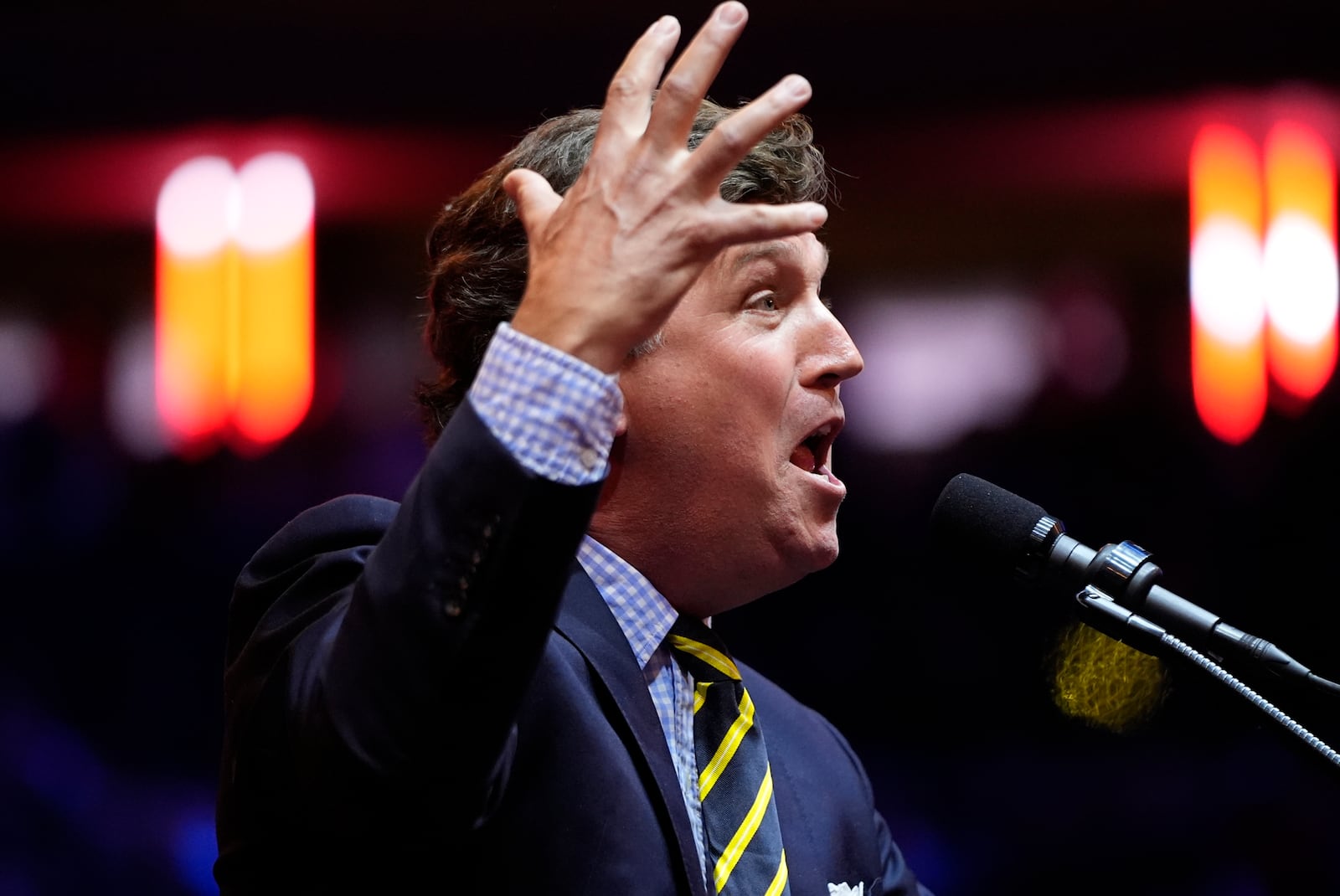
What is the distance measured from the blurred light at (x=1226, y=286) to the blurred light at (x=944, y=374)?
1.31ft

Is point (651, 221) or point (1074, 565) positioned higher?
point (651, 221)

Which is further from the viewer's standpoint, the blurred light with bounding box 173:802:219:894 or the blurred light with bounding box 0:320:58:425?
the blurred light with bounding box 0:320:58:425

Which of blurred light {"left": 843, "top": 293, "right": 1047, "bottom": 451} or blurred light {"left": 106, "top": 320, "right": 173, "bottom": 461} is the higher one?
blurred light {"left": 843, "top": 293, "right": 1047, "bottom": 451}

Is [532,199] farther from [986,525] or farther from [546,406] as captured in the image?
[986,525]

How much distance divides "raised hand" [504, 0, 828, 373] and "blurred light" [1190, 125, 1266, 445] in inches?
97.7

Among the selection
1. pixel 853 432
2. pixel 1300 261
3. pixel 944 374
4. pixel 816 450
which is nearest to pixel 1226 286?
pixel 1300 261

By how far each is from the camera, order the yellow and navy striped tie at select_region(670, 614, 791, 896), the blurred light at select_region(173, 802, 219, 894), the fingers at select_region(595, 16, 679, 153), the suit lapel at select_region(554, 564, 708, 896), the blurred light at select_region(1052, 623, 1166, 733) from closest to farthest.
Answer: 1. the fingers at select_region(595, 16, 679, 153)
2. the suit lapel at select_region(554, 564, 708, 896)
3. the yellow and navy striped tie at select_region(670, 614, 791, 896)
4. the blurred light at select_region(1052, 623, 1166, 733)
5. the blurred light at select_region(173, 802, 219, 894)

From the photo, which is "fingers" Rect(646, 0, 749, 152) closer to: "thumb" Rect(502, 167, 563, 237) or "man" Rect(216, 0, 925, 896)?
"man" Rect(216, 0, 925, 896)

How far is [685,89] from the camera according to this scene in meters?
0.92

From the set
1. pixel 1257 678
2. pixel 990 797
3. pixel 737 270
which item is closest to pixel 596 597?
pixel 737 270

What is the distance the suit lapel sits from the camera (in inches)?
44.9

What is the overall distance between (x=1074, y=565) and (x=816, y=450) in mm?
377

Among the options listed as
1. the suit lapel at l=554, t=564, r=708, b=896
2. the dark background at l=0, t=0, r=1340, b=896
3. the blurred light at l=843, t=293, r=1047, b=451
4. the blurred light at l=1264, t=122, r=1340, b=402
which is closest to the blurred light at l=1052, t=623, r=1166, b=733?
the dark background at l=0, t=0, r=1340, b=896

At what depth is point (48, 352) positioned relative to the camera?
3.12 metres
